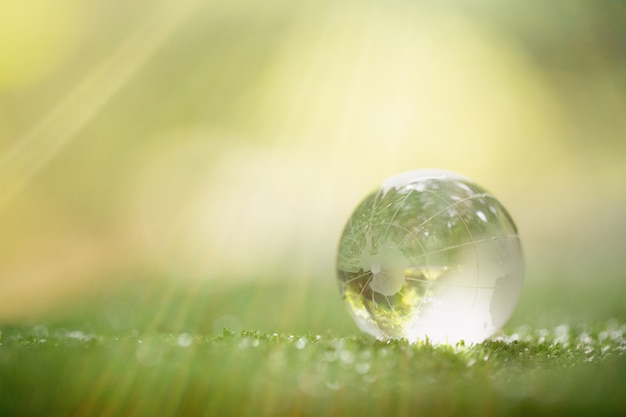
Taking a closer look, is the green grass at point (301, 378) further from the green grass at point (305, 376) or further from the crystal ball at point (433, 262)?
the crystal ball at point (433, 262)

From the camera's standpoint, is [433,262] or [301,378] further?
[433,262]

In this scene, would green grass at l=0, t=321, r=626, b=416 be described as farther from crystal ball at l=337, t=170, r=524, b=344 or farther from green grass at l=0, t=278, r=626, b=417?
crystal ball at l=337, t=170, r=524, b=344

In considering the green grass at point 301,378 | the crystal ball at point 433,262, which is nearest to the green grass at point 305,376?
the green grass at point 301,378

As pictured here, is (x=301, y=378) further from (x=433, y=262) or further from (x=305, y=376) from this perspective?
(x=433, y=262)

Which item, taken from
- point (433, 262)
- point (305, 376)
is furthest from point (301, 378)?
point (433, 262)

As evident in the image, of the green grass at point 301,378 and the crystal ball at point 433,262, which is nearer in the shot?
the green grass at point 301,378

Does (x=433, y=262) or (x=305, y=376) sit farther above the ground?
(x=433, y=262)

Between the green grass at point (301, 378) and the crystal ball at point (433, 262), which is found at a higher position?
the crystal ball at point (433, 262)
